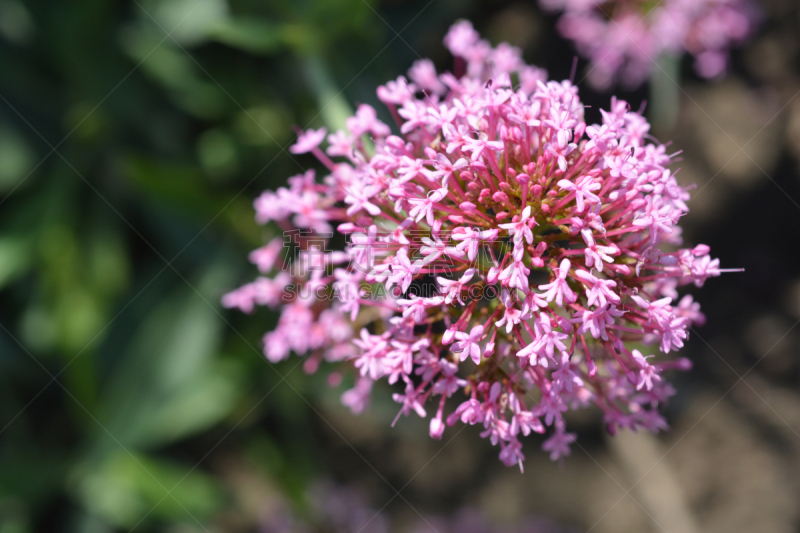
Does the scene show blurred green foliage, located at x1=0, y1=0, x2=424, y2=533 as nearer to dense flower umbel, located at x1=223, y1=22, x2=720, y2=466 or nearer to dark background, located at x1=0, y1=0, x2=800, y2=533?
dark background, located at x1=0, y1=0, x2=800, y2=533

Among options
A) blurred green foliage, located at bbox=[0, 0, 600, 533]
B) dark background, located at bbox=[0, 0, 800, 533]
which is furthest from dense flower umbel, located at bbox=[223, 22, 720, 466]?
blurred green foliage, located at bbox=[0, 0, 600, 533]

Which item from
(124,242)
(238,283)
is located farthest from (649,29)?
Answer: (124,242)

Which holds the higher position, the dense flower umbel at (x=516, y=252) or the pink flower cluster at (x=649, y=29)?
the pink flower cluster at (x=649, y=29)

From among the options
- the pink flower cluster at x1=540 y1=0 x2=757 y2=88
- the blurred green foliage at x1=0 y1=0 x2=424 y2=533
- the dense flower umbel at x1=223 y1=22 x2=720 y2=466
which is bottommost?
the blurred green foliage at x1=0 y1=0 x2=424 y2=533

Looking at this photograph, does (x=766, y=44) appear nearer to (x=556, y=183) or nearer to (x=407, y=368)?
(x=556, y=183)

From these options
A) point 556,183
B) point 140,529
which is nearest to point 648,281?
point 556,183

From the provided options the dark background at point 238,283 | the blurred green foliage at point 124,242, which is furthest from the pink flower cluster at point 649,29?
the blurred green foliage at point 124,242

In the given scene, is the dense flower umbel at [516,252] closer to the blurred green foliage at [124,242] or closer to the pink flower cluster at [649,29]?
the blurred green foliage at [124,242]
